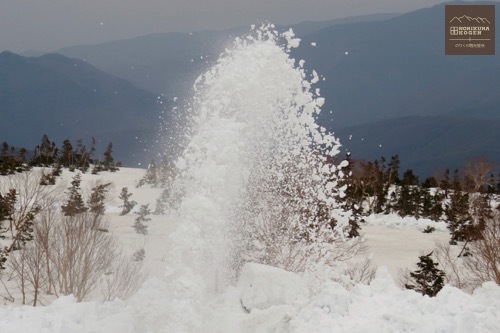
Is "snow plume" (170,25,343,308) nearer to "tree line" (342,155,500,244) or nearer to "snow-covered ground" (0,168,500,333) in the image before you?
"snow-covered ground" (0,168,500,333)

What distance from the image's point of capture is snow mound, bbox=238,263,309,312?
13.6 m

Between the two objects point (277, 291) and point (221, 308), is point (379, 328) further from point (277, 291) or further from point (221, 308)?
point (221, 308)

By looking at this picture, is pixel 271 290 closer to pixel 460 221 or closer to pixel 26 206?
pixel 26 206

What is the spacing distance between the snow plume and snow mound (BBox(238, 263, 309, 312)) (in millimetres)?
1398

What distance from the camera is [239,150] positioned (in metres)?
17.1

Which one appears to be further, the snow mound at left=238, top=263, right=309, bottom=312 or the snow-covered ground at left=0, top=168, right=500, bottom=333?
the snow mound at left=238, top=263, right=309, bottom=312

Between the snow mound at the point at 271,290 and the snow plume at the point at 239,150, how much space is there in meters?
1.40

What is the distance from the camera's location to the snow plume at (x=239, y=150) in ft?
52.3

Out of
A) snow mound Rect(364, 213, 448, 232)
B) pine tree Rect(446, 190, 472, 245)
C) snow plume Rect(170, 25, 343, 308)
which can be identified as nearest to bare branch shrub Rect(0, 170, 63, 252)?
snow plume Rect(170, 25, 343, 308)

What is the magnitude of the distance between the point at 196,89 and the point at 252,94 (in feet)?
5.88

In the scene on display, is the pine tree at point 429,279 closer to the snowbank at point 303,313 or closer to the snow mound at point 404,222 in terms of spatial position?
the snowbank at point 303,313

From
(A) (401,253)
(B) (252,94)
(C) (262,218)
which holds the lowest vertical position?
(A) (401,253)

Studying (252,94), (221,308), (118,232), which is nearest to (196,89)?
(252,94)

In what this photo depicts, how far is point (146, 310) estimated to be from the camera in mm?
14203
